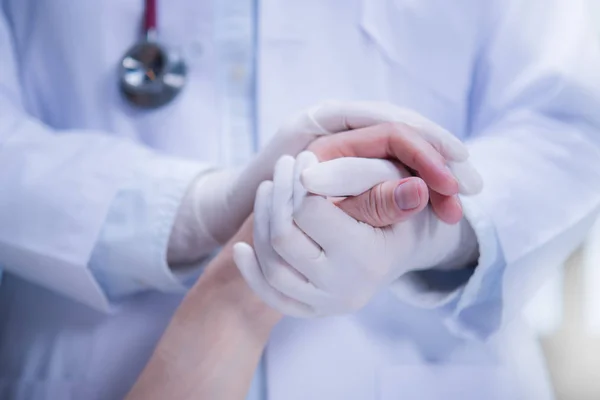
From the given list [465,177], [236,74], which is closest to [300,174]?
[465,177]

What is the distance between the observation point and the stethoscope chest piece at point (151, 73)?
2.01ft

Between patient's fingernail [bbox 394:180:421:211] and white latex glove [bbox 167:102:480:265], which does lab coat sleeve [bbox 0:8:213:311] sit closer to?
white latex glove [bbox 167:102:480:265]

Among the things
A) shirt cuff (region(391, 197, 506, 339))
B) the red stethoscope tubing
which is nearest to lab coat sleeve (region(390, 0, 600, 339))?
shirt cuff (region(391, 197, 506, 339))

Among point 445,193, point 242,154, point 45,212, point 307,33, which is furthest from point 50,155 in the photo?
point 445,193

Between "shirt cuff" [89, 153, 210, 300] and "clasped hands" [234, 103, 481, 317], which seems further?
"shirt cuff" [89, 153, 210, 300]

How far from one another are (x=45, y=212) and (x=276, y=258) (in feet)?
0.87

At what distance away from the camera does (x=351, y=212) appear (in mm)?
457

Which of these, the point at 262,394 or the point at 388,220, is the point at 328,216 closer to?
the point at 388,220

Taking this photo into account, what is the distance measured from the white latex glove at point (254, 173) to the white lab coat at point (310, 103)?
0.13 ft

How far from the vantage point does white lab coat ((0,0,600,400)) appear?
57 centimetres

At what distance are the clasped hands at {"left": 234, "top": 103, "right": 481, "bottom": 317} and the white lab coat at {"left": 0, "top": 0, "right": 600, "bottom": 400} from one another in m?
0.09

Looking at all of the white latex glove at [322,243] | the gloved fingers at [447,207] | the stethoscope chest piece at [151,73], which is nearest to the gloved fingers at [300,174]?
the white latex glove at [322,243]

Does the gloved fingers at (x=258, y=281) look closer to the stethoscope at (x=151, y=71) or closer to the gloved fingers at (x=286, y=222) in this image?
the gloved fingers at (x=286, y=222)

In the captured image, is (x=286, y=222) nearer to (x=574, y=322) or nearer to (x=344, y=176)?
(x=344, y=176)
